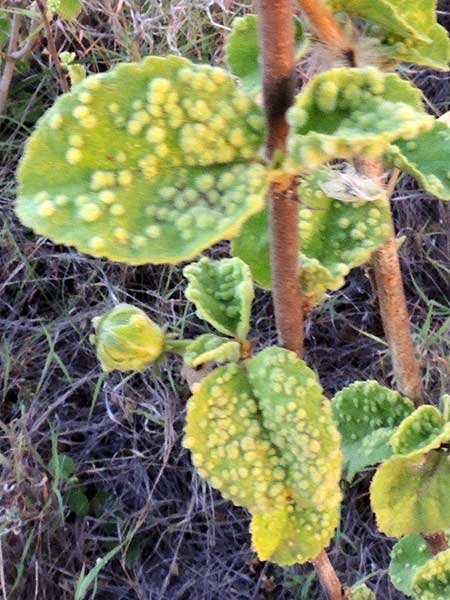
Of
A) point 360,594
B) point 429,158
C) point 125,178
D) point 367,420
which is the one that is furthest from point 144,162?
point 360,594

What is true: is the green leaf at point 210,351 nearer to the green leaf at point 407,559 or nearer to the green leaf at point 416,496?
the green leaf at point 416,496

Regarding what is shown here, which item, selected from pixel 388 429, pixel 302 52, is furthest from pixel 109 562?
pixel 302 52

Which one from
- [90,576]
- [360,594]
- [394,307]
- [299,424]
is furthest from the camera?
[90,576]

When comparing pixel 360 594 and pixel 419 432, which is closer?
pixel 419 432

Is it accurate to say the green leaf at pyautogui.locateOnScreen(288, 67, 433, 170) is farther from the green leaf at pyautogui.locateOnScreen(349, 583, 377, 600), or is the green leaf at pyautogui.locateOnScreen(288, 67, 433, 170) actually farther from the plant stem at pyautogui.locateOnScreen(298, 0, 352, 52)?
the green leaf at pyautogui.locateOnScreen(349, 583, 377, 600)

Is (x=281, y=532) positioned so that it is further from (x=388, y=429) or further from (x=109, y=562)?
(x=109, y=562)

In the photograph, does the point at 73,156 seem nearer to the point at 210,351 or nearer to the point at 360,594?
the point at 210,351

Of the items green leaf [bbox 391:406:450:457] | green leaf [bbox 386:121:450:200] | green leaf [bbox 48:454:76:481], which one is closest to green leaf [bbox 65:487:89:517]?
green leaf [bbox 48:454:76:481]

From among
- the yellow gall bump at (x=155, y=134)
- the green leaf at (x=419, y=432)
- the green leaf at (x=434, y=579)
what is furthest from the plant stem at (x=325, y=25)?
the green leaf at (x=434, y=579)
